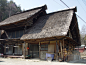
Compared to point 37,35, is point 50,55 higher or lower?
lower

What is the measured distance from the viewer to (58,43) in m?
11.9

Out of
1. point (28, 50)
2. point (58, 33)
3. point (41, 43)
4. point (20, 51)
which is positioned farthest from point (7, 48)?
point (58, 33)

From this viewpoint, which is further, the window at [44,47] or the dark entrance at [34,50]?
the dark entrance at [34,50]

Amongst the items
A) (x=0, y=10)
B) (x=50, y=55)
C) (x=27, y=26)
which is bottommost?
(x=50, y=55)

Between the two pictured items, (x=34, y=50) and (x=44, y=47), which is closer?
(x=44, y=47)

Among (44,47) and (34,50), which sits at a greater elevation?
(44,47)

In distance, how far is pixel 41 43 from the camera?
13102 millimetres

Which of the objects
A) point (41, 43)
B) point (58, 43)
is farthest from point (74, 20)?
point (41, 43)

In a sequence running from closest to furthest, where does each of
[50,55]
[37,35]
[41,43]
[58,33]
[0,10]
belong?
1. [58,33]
2. [50,55]
3. [37,35]
4. [41,43]
5. [0,10]

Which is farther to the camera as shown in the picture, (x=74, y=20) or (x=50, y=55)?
(x=74, y=20)

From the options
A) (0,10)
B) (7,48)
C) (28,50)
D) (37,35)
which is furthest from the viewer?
(0,10)

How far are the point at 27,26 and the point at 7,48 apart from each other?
5.65 m

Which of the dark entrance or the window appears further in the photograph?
the dark entrance

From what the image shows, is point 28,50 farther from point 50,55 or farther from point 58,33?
point 58,33
